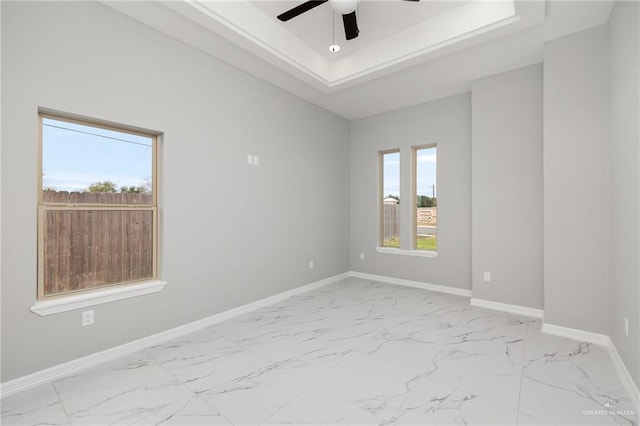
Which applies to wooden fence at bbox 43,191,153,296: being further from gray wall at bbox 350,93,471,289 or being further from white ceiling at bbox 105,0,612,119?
gray wall at bbox 350,93,471,289

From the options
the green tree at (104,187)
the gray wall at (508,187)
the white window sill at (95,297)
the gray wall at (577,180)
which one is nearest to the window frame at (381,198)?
the gray wall at (508,187)

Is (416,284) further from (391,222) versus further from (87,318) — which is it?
(87,318)

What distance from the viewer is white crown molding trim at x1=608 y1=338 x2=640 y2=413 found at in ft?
6.24

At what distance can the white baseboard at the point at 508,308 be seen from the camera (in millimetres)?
3457

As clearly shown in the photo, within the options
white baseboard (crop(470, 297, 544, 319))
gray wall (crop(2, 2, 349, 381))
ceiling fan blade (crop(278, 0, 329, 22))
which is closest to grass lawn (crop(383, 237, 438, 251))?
white baseboard (crop(470, 297, 544, 319))

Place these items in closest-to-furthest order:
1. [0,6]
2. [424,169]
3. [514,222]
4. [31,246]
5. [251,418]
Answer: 1. [251,418]
2. [0,6]
3. [31,246]
4. [514,222]
5. [424,169]

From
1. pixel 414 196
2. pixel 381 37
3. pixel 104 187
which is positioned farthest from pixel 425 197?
pixel 104 187

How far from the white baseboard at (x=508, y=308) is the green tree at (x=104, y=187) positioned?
427cm

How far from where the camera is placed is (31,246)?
2145 mm

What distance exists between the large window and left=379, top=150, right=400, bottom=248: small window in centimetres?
367

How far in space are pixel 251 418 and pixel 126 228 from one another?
6.68 feet

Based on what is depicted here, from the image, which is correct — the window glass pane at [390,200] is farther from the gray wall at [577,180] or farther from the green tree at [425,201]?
the gray wall at [577,180]

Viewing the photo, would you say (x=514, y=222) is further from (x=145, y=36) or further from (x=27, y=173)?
(x=27, y=173)

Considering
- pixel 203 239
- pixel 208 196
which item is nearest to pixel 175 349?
pixel 203 239
